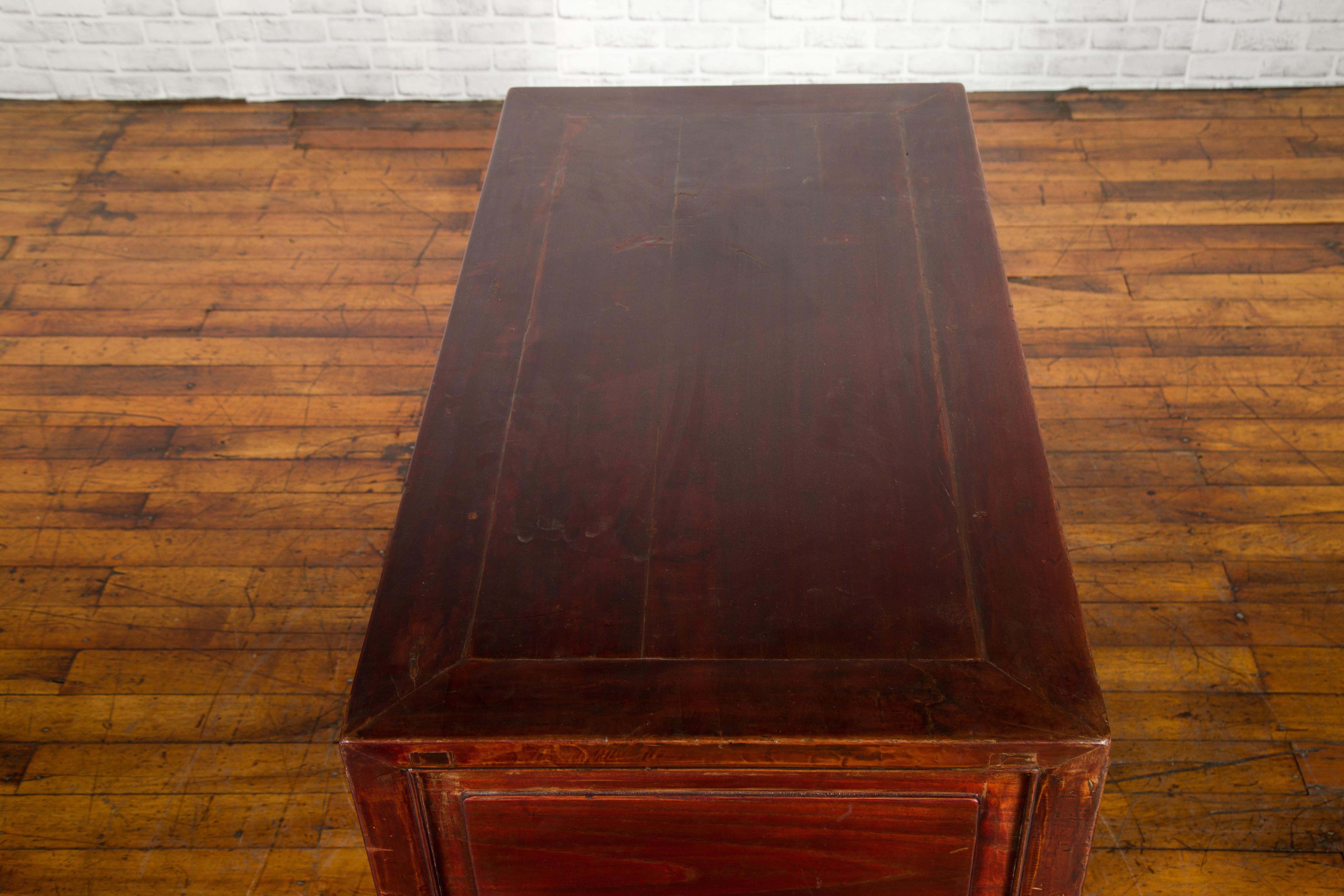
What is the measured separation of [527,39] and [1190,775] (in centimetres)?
236

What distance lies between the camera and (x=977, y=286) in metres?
1.43

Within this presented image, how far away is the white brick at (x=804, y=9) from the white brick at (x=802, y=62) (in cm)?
9

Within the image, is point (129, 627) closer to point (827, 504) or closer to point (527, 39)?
point (827, 504)

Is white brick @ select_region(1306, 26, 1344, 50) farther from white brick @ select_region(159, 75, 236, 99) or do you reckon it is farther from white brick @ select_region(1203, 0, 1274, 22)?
white brick @ select_region(159, 75, 236, 99)

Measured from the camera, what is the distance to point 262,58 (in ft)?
10.2

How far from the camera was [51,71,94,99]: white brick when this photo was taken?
3141 mm

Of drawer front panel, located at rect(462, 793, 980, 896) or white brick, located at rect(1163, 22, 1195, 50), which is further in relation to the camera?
white brick, located at rect(1163, 22, 1195, 50)

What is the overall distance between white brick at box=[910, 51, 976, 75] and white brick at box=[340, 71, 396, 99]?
140 cm

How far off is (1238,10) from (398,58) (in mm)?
2190

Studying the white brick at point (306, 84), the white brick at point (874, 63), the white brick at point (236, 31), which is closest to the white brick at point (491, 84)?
the white brick at point (306, 84)

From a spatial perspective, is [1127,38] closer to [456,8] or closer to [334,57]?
[456,8]

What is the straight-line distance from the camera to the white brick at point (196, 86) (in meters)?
3.14

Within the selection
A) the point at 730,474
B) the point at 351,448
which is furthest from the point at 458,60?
the point at 730,474

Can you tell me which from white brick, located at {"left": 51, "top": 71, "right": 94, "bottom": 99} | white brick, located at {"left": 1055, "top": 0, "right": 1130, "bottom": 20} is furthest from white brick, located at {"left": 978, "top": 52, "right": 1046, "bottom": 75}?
white brick, located at {"left": 51, "top": 71, "right": 94, "bottom": 99}
